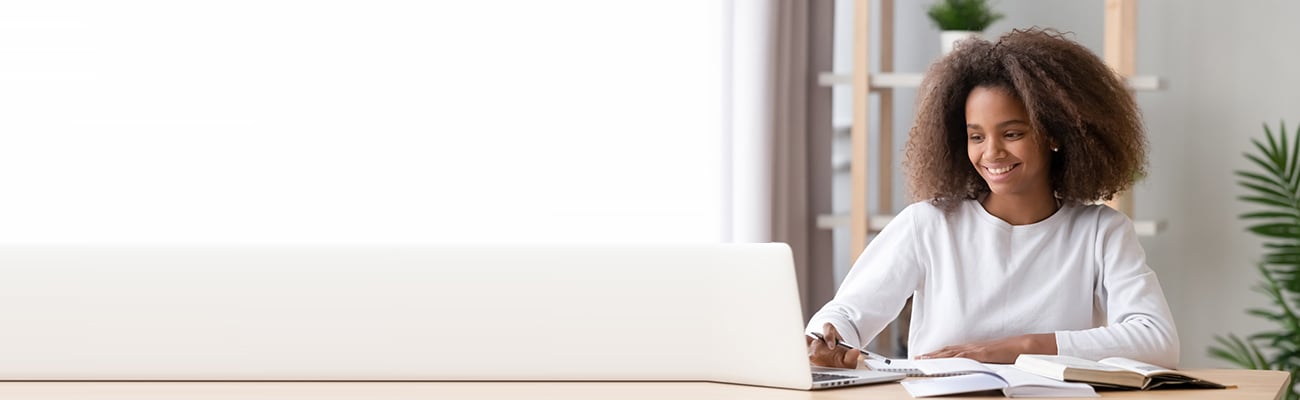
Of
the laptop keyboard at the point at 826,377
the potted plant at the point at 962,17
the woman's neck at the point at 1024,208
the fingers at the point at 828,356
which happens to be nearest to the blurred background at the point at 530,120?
the potted plant at the point at 962,17

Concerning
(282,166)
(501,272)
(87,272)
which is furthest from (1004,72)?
(282,166)

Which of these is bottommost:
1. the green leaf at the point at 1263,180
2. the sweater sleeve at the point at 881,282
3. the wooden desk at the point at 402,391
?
the wooden desk at the point at 402,391

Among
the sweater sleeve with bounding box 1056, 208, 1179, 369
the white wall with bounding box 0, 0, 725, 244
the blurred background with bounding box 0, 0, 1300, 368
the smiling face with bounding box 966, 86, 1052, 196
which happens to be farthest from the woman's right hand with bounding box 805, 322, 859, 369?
the white wall with bounding box 0, 0, 725, 244

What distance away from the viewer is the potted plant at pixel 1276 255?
10.2ft

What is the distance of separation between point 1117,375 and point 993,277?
1.86 ft

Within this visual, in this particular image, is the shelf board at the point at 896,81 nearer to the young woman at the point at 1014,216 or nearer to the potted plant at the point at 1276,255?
the potted plant at the point at 1276,255

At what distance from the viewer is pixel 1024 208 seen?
76.1 inches

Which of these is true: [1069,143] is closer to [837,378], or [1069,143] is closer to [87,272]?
[837,378]

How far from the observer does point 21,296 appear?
122cm

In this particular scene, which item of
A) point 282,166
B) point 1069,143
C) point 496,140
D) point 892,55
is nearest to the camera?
point 1069,143

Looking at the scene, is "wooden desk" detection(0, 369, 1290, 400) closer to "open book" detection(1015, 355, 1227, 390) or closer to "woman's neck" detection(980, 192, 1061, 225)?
"open book" detection(1015, 355, 1227, 390)

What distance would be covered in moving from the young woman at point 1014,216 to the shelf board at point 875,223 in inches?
42.7

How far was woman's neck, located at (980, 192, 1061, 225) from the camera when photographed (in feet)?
6.33

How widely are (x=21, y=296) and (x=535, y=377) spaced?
0.48 m
